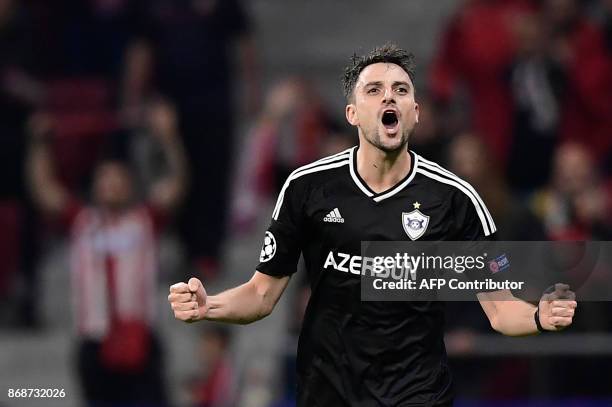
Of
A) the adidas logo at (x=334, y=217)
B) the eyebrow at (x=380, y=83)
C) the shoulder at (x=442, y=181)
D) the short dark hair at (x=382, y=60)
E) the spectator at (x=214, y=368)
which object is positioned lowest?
the spectator at (x=214, y=368)

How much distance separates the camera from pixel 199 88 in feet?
34.1

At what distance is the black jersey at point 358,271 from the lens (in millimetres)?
5141

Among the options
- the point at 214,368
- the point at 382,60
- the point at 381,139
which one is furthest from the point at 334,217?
the point at 214,368

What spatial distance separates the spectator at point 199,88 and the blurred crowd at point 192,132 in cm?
1

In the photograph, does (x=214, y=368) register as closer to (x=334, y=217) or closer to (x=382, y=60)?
(x=334, y=217)

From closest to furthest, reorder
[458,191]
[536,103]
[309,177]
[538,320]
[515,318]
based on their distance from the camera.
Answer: [538,320], [515,318], [458,191], [309,177], [536,103]

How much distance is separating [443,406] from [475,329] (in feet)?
11.4

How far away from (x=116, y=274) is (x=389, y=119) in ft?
14.8

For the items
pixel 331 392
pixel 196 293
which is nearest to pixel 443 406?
pixel 331 392

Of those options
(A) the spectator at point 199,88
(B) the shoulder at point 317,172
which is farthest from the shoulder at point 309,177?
(A) the spectator at point 199,88

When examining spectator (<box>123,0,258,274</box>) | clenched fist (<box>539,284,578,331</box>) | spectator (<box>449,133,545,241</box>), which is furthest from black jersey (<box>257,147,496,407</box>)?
spectator (<box>123,0,258,274</box>)

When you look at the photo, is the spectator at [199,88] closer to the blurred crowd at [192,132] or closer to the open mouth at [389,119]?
the blurred crowd at [192,132]

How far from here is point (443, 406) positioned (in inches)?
203

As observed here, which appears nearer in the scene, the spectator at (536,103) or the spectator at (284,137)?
the spectator at (536,103)
